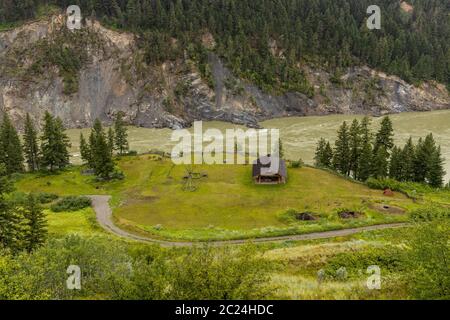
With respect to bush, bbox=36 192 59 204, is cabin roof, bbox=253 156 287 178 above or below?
above

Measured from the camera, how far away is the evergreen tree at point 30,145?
272ft

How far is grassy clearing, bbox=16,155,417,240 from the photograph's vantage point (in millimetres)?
51125

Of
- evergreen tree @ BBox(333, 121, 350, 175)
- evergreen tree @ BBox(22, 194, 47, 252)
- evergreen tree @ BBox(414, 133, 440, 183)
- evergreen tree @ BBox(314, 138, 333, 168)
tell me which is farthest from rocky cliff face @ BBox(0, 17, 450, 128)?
evergreen tree @ BBox(22, 194, 47, 252)

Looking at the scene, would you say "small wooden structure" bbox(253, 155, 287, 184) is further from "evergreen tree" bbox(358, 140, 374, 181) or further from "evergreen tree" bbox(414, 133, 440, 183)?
"evergreen tree" bbox(414, 133, 440, 183)

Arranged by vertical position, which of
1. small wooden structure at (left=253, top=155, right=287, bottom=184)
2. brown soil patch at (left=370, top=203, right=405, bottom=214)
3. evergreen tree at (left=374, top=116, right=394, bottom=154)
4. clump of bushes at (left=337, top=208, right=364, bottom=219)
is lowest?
brown soil patch at (left=370, top=203, right=405, bottom=214)

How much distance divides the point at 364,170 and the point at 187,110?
70.4 metres

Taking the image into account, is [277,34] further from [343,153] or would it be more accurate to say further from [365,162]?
[365,162]

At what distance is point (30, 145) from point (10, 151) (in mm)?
4117

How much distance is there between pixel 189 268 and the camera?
1602 centimetres

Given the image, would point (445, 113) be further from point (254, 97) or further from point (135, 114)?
point (135, 114)

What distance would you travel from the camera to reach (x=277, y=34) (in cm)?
15388

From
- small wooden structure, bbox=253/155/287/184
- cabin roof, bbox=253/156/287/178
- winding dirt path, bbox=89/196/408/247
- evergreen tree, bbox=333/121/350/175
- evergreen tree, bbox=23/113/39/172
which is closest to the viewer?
winding dirt path, bbox=89/196/408/247

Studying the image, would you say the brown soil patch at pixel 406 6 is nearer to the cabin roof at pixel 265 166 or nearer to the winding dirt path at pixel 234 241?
the cabin roof at pixel 265 166

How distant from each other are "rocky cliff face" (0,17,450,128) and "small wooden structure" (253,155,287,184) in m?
58.2
